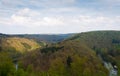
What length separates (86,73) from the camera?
101 metres

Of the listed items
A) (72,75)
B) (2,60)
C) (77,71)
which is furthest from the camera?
(72,75)

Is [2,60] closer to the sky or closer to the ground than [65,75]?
closer to the sky

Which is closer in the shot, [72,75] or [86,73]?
[86,73]

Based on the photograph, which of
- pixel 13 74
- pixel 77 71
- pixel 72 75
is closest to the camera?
pixel 13 74

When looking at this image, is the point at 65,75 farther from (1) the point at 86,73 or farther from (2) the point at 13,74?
(2) the point at 13,74

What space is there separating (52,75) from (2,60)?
21.0 meters

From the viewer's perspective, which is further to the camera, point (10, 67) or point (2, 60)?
point (2, 60)

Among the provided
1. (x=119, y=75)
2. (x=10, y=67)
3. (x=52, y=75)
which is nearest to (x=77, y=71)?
(x=52, y=75)

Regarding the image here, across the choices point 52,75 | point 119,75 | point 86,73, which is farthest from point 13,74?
point 119,75

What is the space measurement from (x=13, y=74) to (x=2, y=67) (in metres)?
6.53

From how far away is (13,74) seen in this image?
8556 cm

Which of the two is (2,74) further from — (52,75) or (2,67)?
(52,75)

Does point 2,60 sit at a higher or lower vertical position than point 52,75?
higher

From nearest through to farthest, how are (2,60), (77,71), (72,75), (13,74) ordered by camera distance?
(13,74)
(2,60)
(77,71)
(72,75)
